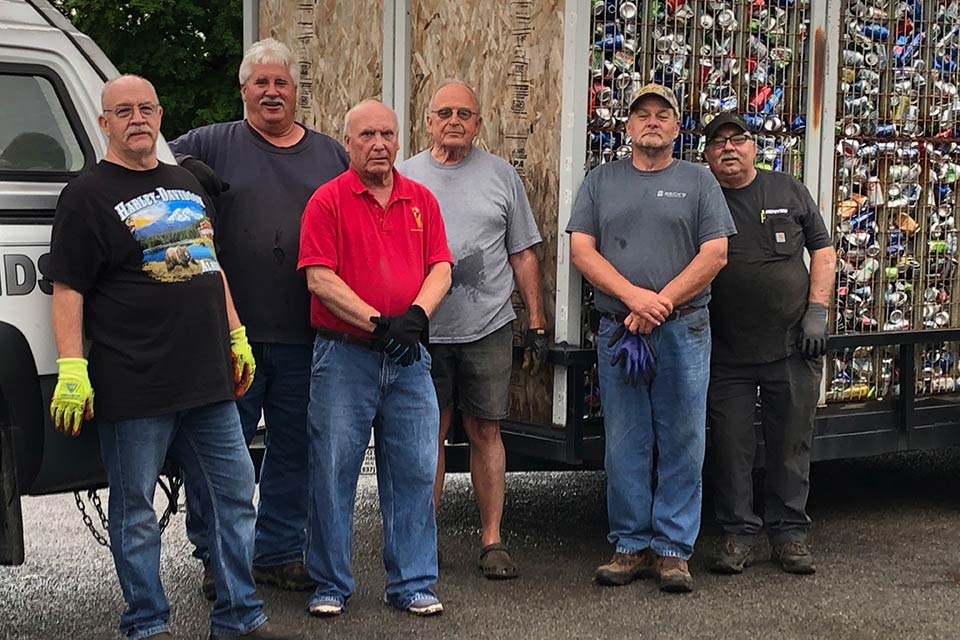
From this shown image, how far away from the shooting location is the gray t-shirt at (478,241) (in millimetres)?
6469

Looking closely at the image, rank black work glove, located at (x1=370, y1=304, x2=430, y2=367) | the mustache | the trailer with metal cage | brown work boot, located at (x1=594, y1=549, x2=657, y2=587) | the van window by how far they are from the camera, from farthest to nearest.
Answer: the trailer with metal cage < brown work boot, located at (x1=594, y1=549, x2=657, y2=587) < black work glove, located at (x1=370, y1=304, x2=430, y2=367) < the van window < the mustache

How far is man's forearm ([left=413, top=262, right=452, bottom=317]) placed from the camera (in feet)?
18.9

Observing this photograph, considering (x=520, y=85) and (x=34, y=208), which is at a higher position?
(x=520, y=85)

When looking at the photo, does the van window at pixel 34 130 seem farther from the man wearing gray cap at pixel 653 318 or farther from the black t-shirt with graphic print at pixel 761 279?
the black t-shirt with graphic print at pixel 761 279

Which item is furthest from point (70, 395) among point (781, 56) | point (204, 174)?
point (781, 56)

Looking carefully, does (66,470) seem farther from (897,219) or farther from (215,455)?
(897,219)

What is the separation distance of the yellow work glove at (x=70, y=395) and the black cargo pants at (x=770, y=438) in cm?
299

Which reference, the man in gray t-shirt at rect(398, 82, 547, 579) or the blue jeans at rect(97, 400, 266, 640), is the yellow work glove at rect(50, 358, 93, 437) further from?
the man in gray t-shirt at rect(398, 82, 547, 579)

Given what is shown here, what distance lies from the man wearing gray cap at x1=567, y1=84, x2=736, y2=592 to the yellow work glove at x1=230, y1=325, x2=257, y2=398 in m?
1.63

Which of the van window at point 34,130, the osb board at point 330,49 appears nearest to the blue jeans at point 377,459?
the van window at point 34,130

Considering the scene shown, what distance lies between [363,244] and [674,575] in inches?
76.1

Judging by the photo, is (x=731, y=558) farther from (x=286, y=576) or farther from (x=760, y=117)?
(x=760, y=117)

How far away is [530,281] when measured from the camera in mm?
6578

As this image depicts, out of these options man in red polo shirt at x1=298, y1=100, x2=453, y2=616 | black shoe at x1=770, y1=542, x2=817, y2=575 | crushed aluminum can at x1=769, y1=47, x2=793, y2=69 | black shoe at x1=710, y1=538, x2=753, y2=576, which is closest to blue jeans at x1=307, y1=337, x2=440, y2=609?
man in red polo shirt at x1=298, y1=100, x2=453, y2=616
